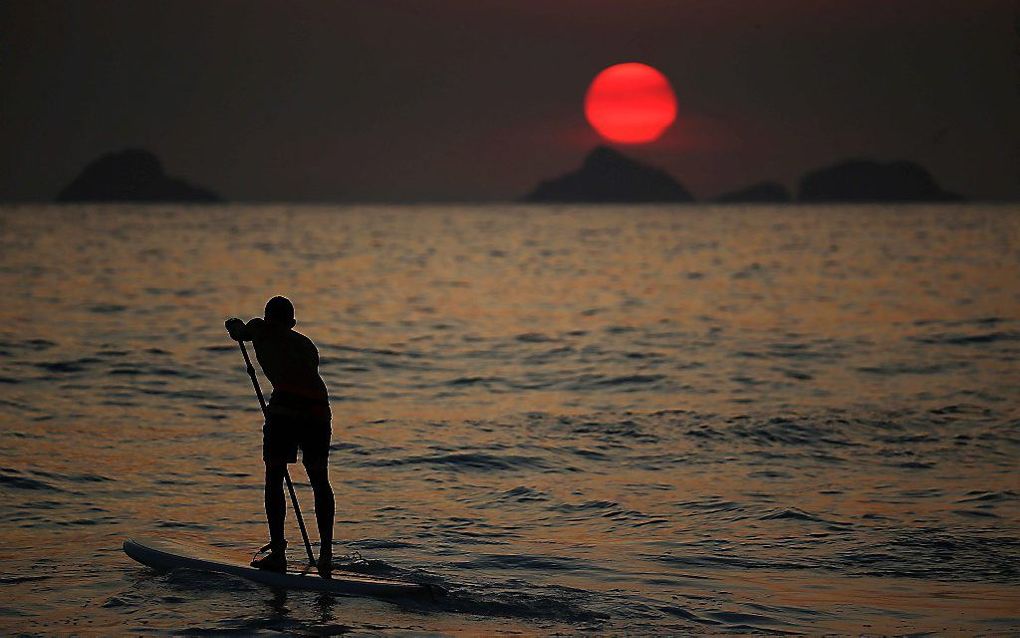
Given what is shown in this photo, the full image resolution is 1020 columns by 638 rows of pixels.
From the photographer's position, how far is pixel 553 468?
16.8 m

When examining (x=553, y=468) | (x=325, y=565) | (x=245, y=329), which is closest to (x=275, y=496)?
(x=325, y=565)

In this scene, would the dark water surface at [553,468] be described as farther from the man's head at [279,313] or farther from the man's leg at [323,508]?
the man's head at [279,313]

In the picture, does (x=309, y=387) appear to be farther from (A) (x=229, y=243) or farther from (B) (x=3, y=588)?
(A) (x=229, y=243)

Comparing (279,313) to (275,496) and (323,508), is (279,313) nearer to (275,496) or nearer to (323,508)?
(275,496)

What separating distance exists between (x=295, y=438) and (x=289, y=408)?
31 cm

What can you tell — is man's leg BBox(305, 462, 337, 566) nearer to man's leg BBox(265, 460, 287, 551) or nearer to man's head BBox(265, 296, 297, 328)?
man's leg BBox(265, 460, 287, 551)

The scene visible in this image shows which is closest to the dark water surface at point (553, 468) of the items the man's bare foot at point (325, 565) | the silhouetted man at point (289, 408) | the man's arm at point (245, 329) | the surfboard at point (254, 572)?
the surfboard at point (254, 572)

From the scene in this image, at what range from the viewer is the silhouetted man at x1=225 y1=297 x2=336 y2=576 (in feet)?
33.5

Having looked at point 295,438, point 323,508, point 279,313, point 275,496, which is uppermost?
point 279,313

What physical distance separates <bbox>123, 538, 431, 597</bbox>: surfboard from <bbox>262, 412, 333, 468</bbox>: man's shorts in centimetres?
108

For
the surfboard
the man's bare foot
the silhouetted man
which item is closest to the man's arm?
the silhouetted man

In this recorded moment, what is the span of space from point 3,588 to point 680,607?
20.0ft

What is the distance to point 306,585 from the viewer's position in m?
10.6

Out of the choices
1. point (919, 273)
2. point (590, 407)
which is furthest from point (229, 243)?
point (590, 407)
